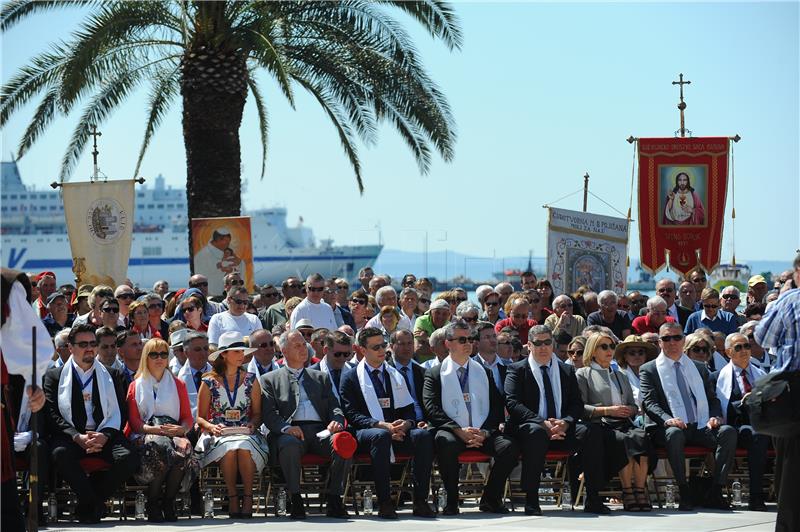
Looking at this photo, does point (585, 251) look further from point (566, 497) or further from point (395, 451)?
point (395, 451)

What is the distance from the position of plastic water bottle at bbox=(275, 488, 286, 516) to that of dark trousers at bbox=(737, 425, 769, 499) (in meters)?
4.29

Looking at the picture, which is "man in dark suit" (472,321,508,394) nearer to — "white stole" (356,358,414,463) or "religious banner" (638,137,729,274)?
"white stole" (356,358,414,463)

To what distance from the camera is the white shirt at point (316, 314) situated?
1482 centimetres

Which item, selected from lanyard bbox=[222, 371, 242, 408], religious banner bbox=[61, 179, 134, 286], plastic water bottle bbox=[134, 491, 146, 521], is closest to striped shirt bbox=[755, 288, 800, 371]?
lanyard bbox=[222, 371, 242, 408]

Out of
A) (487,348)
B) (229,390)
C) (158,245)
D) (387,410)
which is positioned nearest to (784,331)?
(387,410)

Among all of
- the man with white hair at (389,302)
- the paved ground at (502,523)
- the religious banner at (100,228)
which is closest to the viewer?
the paved ground at (502,523)

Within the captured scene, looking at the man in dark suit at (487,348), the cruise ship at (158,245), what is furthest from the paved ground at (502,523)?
the cruise ship at (158,245)

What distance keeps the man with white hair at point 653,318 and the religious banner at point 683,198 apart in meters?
5.41

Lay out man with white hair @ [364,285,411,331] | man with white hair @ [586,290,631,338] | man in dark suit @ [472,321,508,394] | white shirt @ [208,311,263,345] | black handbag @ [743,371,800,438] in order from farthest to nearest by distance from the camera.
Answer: man with white hair @ [586,290,631,338], man with white hair @ [364,285,411,331], white shirt @ [208,311,263,345], man in dark suit @ [472,321,508,394], black handbag @ [743,371,800,438]

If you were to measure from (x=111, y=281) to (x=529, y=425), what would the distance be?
952 cm

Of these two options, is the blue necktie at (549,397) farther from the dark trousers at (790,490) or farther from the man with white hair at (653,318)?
the dark trousers at (790,490)

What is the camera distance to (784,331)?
7793 mm

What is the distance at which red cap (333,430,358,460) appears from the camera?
10867 millimetres

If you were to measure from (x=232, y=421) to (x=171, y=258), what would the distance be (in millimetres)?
89813
